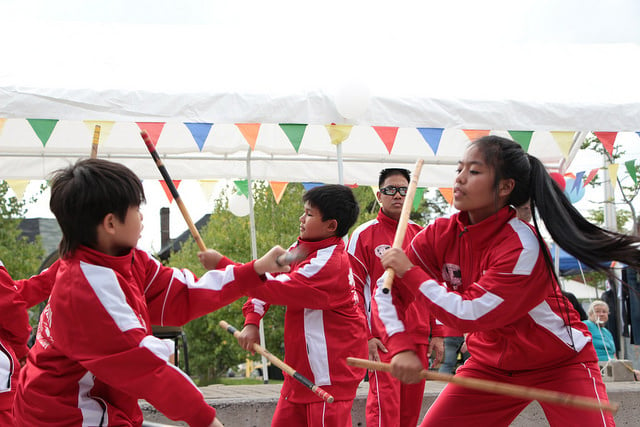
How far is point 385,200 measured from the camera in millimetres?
5168

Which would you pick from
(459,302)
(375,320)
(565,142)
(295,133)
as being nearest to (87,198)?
(459,302)

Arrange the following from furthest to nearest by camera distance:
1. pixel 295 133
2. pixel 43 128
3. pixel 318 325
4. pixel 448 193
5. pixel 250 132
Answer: pixel 448 193
pixel 250 132
pixel 295 133
pixel 43 128
pixel 318 325

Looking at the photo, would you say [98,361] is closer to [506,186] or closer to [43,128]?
[506,186]

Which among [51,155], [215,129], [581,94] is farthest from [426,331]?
[51,155]

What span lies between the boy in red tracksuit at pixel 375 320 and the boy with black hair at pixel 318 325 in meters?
0.37

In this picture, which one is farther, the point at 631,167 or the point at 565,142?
the point at 631,167

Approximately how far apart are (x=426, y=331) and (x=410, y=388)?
0.38 meters

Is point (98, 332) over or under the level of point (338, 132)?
under

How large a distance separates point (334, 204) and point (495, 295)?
5.36 feet

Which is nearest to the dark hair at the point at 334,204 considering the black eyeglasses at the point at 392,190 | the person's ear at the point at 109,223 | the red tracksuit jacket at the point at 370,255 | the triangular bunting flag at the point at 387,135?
the red tracksuit jacket at the point at 370,255

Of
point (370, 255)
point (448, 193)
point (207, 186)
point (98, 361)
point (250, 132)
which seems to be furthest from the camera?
point (448, 193)

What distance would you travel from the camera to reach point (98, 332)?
7.80 ft

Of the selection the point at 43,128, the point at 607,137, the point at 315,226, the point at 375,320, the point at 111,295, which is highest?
the point at 43,128

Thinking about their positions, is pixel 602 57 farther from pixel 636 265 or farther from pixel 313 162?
pixel 636 265
